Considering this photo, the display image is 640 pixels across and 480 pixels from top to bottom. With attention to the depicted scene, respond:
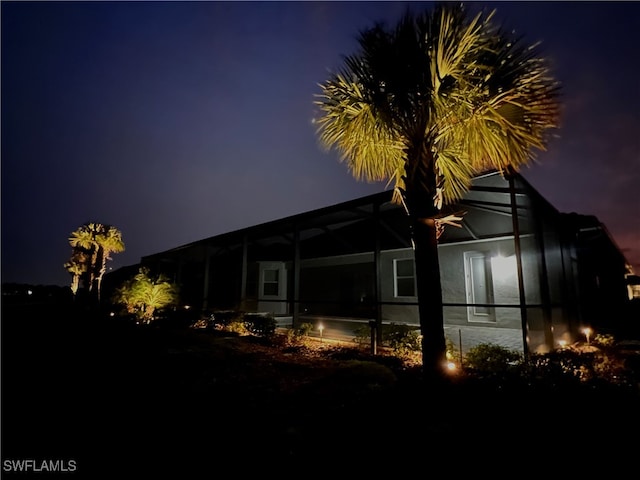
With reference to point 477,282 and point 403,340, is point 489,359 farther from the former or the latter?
point 477,282

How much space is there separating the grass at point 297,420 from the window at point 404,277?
613 cm

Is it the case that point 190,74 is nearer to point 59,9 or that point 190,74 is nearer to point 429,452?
point 59,9

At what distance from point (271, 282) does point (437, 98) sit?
1314 centimetres

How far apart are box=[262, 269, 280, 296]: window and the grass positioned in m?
10.4

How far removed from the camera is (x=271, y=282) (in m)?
16.1

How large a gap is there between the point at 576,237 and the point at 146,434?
12.2 meters

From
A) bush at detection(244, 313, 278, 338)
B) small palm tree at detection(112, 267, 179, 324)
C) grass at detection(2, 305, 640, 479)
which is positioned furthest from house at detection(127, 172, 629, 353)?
grass at detection(2, 305, 640, 479)

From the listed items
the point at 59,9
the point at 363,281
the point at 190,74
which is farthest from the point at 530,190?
the point at 59,9

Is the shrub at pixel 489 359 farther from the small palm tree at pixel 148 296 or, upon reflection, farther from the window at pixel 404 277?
the small palm tree at pixel 148 296

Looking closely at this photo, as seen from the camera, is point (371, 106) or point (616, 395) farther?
point (371, 106)

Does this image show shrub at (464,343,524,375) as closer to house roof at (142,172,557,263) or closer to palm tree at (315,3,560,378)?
palm tree at (315,3,560,378)

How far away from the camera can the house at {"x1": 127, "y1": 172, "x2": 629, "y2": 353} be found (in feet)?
24.2

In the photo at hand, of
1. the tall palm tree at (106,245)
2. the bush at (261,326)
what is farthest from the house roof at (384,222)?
the tall palm tree at (106,245)

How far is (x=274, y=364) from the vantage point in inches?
234
